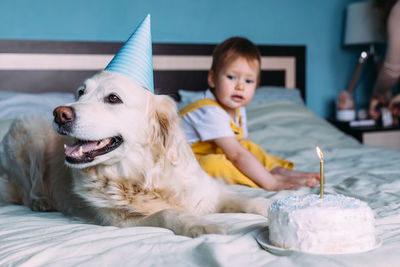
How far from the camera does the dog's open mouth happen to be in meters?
1.30

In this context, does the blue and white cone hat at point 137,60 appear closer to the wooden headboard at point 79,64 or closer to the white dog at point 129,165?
the white dog at point 129,165

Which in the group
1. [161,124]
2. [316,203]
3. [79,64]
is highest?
[79,64]

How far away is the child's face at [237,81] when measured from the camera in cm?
215

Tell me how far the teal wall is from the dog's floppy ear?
6.72ft

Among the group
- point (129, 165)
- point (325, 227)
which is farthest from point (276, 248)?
point (129, 165)

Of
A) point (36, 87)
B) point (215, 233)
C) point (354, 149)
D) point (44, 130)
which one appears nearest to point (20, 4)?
point (36, 87)

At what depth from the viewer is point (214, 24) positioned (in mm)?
3725

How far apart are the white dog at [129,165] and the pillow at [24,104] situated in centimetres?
103

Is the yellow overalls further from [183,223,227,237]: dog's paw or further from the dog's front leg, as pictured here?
[183,223,227,237]: dog's paw

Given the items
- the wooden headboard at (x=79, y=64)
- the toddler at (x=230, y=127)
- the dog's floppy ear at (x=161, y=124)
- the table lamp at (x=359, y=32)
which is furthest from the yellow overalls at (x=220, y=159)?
the table lamp at (x=359, y=32)

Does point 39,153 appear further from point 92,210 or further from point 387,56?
point 387,56

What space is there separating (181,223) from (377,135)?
2953mm

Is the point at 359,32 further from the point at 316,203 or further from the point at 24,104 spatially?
the point at 316,203

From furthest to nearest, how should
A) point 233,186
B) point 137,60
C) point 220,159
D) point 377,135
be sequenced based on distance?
point 377,135, point 220,159, point 233,186, point 137,60
